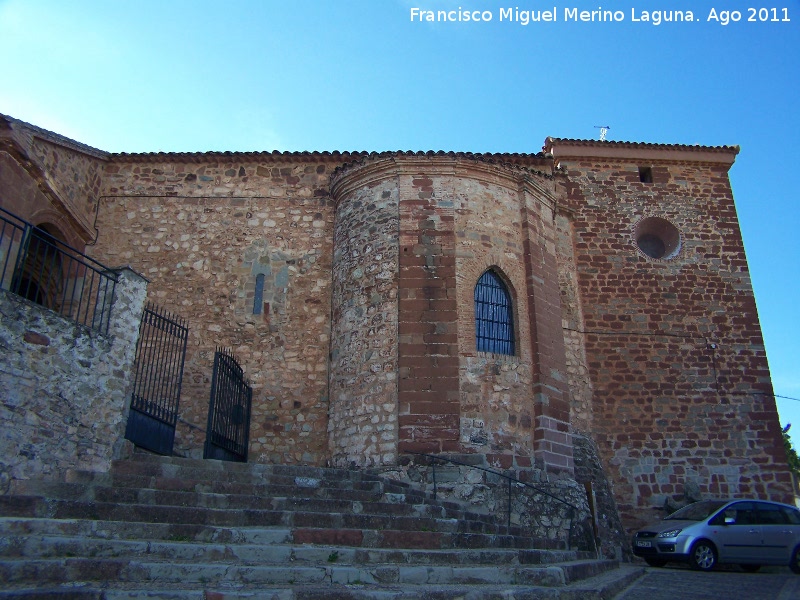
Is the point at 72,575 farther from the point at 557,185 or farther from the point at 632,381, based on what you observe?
the point at 557,185

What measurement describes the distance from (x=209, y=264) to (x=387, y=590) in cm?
1022

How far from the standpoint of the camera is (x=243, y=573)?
5.89 metres

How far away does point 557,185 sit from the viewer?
54.8ft

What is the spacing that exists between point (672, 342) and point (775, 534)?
469 centimetres

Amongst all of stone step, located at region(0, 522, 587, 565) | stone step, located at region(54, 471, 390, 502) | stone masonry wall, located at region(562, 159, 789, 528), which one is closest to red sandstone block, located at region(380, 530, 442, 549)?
stone step, located at region(0, 522, 587, 565)

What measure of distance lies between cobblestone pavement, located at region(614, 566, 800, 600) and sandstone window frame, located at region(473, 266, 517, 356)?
4.53 meters

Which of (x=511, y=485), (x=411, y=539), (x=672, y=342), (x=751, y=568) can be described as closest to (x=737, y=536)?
(x=751, y=568)

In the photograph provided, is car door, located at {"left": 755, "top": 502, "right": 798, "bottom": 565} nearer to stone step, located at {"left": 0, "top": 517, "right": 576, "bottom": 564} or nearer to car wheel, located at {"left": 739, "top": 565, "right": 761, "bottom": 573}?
car wheel, located at {"left": 739, "top": 565, "right": 761, "bottom": 573}

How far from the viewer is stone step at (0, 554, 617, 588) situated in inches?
212

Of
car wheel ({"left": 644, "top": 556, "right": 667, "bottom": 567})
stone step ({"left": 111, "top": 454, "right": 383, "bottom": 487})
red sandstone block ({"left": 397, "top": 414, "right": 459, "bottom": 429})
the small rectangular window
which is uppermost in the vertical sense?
the small rectangular window

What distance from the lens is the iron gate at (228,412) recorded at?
11.6 meters

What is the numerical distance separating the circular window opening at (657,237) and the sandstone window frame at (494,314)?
16.6ft

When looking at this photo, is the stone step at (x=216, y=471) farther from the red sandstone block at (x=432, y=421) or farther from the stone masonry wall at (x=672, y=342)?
the stone masonry wall at (x=672, y=342)

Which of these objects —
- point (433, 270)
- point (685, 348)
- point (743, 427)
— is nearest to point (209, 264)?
point (433, 270)
